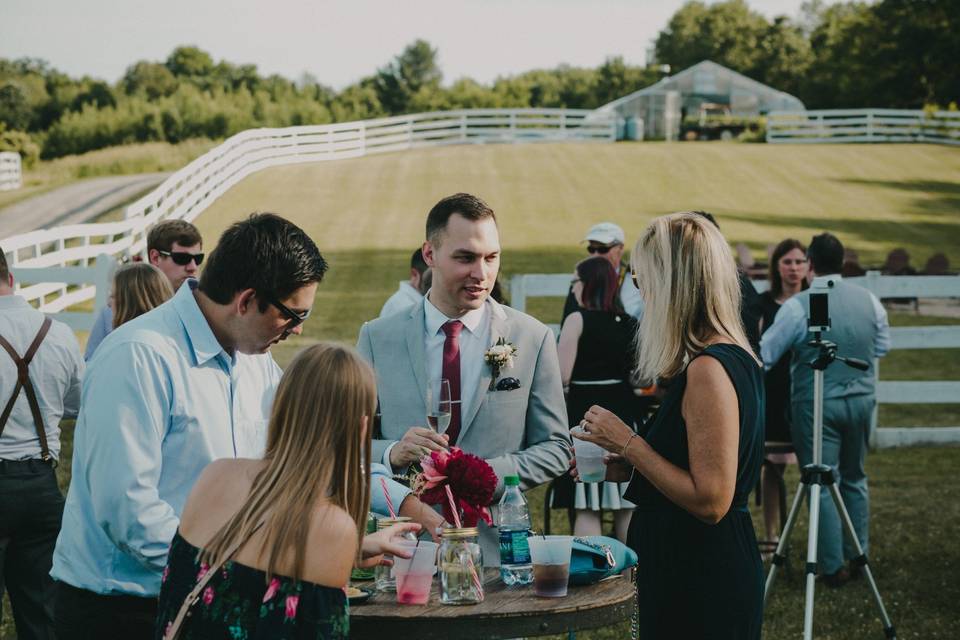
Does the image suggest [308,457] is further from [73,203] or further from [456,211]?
[73,203]

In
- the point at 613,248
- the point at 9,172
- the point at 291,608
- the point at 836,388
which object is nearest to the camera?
the point at 291,608

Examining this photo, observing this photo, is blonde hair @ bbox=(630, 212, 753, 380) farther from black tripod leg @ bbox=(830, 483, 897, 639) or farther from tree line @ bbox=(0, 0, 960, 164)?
tree line @ bbox=(0, 0, 960, 164)

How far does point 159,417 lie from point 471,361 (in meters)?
1.46

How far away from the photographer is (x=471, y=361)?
14.3ft

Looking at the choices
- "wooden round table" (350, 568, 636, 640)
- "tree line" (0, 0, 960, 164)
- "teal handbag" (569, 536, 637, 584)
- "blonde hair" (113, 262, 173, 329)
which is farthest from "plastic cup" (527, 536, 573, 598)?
"tree line" (0, 0, 960, 164)

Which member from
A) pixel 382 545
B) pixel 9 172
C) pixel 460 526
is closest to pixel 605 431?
pixel 460 526

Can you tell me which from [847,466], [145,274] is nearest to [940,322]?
[847,466]

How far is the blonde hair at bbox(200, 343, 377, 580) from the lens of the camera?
272 centimetres

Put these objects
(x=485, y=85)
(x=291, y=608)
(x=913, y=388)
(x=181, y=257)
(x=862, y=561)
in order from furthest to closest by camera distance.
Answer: (x=485, y=85) < (x=913, y=388) < (x=181, y=257) < (x=862, y=561) < (x=291, y=608)

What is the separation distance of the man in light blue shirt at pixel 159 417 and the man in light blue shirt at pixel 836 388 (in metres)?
5.33

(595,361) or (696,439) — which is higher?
(696,439)

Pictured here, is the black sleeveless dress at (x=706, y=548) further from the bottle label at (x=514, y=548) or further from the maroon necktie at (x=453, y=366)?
the maroon necktie at (x=453, y=366)

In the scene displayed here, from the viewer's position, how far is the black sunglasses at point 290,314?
330 cm

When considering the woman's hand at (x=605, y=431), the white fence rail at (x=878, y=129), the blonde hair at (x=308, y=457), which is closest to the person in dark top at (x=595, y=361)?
the woman's hand at (x=605, y=431)
